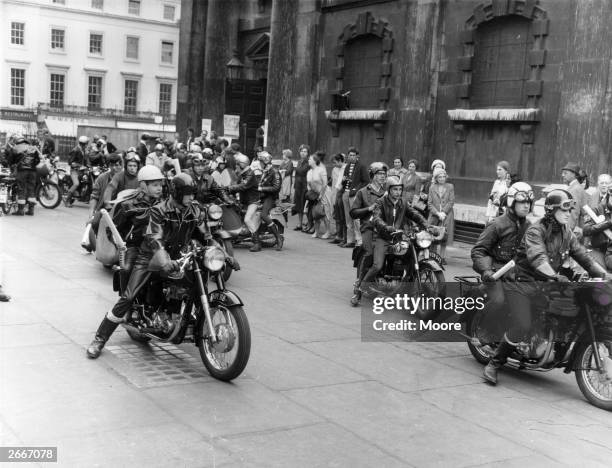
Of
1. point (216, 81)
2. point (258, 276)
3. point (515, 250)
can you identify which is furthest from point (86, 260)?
point (216, 81)

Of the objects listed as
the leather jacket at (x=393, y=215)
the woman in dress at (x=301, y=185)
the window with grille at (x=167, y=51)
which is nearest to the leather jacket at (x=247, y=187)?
the woman in dress at (x=301, y=185)

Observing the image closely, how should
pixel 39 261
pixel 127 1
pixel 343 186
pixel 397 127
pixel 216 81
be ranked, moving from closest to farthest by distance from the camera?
pixel 39 261
pixel 343 186
pixel 397 127
pixel 216 81
pixel 127 1

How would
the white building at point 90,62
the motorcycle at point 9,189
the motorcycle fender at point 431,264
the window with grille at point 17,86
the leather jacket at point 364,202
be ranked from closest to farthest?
1. the motorcycle fender at point 431,264
2. the leather jacket at point 364,202
3. the motorcycle at point 9,189
4. the white building at point 90,62
5. the window with grille at point 17,86

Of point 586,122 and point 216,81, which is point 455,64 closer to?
point 586,122

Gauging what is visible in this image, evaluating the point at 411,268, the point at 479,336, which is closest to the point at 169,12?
the point at 411,268

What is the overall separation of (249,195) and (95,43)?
58608 millimetres

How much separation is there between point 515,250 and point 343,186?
30.5 feet

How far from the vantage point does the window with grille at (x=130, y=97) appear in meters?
70.5

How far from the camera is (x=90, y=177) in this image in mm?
21312

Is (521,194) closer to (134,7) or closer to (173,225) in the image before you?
(173,225)

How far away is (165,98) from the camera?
7294cm

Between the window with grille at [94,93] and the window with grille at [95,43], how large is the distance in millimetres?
2192

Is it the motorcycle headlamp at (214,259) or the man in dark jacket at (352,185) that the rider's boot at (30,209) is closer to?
the man in dark jacket at (352,185)

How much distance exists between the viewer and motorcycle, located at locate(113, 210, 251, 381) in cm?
669
